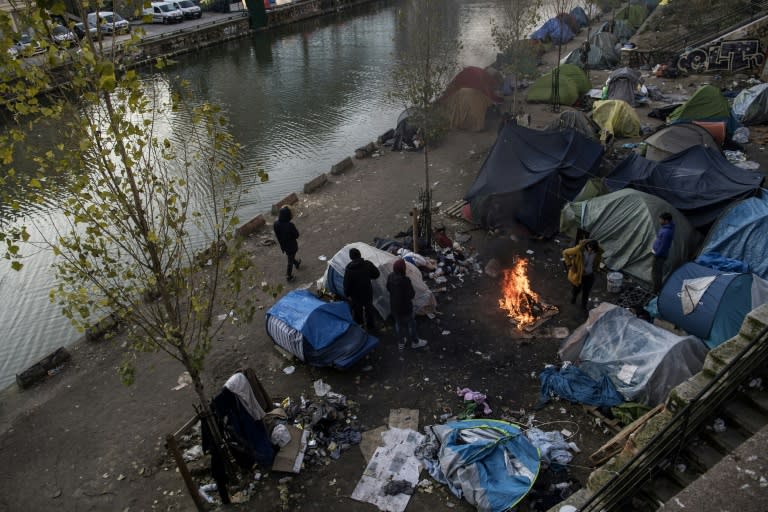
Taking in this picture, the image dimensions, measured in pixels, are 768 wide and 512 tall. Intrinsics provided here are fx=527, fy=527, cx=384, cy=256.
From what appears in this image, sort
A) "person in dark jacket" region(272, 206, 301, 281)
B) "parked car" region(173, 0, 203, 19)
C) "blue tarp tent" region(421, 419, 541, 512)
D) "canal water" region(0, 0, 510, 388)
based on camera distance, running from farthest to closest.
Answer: "parked car" region(173, 0, 203, 19) → "canal water" region(0, 0, 510, 388) → "person in dark jacket" region(272, 206, 301, 281) → "blue tarp tent" region(421, 419, 541, 512)

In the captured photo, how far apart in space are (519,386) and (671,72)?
1855cm

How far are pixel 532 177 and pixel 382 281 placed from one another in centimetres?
426

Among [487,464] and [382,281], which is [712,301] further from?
[382,281]

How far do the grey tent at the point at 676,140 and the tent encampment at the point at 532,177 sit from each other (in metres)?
1.73

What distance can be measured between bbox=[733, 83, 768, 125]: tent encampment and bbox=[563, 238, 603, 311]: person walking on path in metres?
10.2

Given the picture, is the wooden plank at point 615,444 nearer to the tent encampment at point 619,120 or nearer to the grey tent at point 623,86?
the tent encampment at point 619,120

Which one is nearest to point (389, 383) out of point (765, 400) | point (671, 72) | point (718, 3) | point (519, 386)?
point (519, 386)

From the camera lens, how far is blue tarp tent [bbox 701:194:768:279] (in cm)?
852

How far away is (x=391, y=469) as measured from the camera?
6324mm

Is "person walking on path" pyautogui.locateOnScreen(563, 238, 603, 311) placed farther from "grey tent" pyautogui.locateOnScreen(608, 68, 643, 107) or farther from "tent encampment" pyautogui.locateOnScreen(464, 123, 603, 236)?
"grey tent" pyautogui.locateOnScreen(608, 68, 643, 107)

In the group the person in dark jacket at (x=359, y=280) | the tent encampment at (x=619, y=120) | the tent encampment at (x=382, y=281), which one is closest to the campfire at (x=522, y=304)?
the tent encampment at (x=382, y=281)

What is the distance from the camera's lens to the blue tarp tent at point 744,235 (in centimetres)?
852

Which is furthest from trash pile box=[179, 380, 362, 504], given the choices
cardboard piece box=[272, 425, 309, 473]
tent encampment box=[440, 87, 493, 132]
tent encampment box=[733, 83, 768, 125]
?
tent encampment box=[733, 83, 768, 125]

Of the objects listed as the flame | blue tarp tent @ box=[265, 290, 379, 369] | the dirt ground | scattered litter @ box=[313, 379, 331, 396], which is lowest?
the dirt ground
